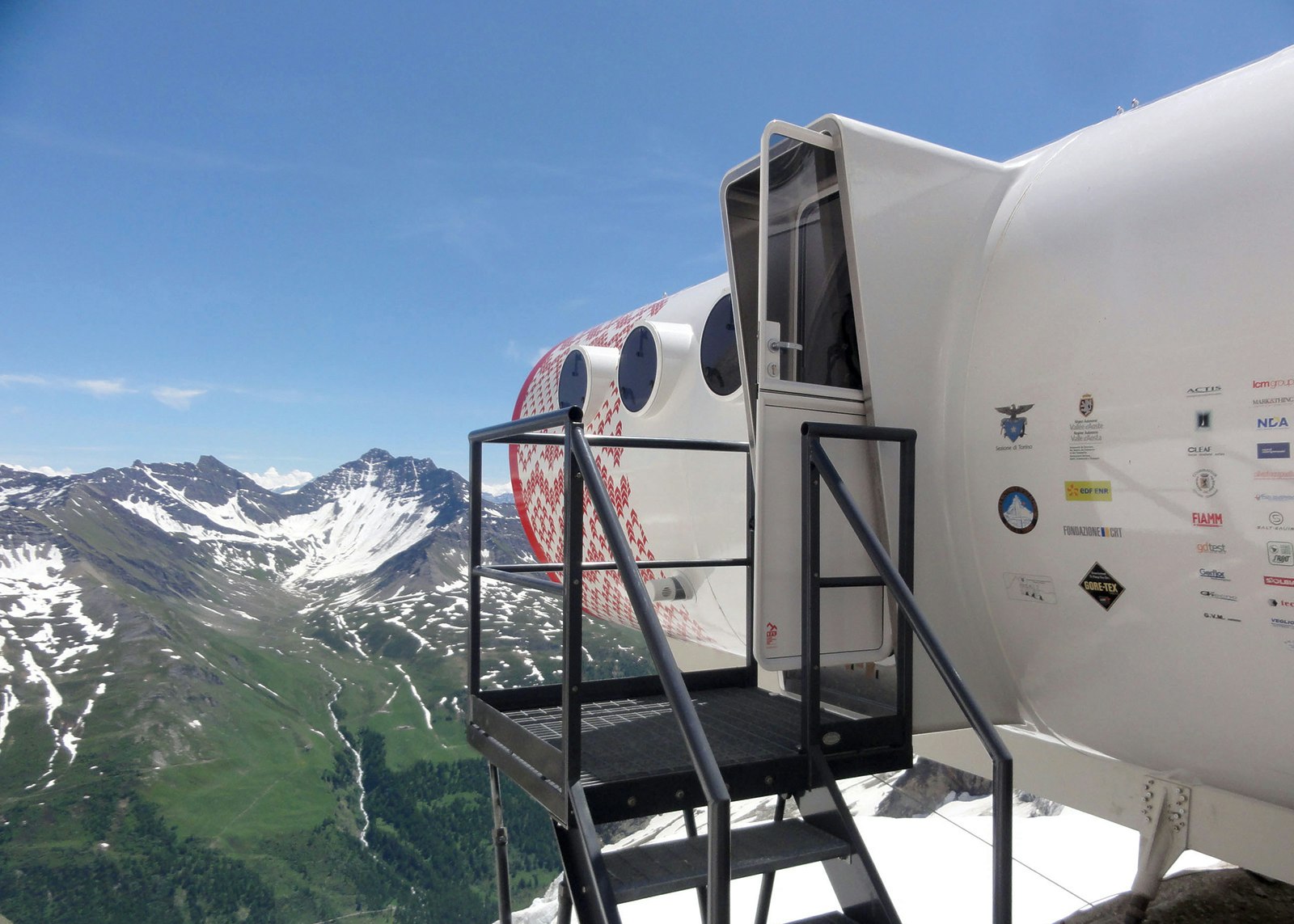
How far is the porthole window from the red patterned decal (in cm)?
15

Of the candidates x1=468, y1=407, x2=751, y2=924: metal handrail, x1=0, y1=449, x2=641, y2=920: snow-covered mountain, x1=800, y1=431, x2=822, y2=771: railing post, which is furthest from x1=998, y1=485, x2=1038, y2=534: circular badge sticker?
x1=0, y1=449, x2=641, y2=920: snow-covered mountain

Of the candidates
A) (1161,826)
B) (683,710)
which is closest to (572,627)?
(683,710)

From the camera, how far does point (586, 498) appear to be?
19.6 feet

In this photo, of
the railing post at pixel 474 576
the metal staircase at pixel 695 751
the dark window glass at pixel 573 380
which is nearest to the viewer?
the metal staircase at pixel 695 751

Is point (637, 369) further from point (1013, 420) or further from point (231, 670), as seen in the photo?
point (231, 670)

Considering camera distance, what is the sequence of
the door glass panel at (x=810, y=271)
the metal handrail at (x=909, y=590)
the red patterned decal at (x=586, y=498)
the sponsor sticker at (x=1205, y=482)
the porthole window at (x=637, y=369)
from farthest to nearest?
the red patterned decal at (x=586, y=498) < the porthole window at (x=637, y=369) < the door glass panel at (x=810, y=271) < the sponsor sticker at (x=1205, y=482) < the metal handrail at (x=909, y=590)

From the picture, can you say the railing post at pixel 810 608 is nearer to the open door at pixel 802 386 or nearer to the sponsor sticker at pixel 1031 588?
the open door at pixel 802 386

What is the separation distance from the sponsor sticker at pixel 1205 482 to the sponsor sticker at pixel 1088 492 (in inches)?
9.3

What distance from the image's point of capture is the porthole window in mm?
5066

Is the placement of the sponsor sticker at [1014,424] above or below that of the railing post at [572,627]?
above

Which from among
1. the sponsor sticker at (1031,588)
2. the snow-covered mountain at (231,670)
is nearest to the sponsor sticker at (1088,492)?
the sponsor sticker at (1031,588)

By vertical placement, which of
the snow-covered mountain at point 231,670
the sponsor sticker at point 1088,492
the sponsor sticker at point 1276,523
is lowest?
the snow-covered mountain at point 231,670

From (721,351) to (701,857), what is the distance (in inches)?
110

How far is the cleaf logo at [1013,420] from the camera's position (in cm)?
281
